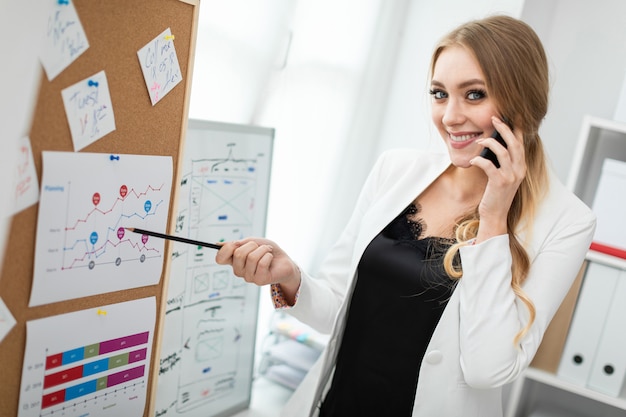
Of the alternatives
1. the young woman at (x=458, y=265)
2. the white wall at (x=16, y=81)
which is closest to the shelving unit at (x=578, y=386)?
the young woman at (x=458, y=265)

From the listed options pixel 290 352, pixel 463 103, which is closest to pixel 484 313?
pixel 463 103

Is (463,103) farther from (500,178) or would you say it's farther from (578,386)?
(578,386)

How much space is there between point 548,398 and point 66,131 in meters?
2.09

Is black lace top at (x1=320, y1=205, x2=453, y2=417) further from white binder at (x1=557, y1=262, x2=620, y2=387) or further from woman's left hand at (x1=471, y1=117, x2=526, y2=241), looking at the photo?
white binder at (x1=557, y1=262, x2=620, y2=387)

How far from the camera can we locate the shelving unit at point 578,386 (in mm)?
1898

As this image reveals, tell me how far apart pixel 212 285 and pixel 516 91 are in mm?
964

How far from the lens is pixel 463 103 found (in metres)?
1.24

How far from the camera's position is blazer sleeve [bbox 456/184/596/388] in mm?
1146

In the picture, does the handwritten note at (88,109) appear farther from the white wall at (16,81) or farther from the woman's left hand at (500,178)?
the woman's left hand at (500,178)

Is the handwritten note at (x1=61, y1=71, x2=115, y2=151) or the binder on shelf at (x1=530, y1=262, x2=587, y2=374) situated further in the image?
the binder on shelf at (x1=530, y1=262, x2=587, y2=374)

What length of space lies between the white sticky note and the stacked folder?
1640 millimetres

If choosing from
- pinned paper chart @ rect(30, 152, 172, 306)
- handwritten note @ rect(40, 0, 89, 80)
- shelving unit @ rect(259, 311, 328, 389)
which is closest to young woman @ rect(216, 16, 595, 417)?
pinned paper chart @ rect(30, 152, 172, 306)

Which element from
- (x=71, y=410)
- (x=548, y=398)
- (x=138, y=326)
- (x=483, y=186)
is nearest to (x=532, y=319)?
(x=483, y=186)

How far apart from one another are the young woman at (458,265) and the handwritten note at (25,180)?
0.37 metres
